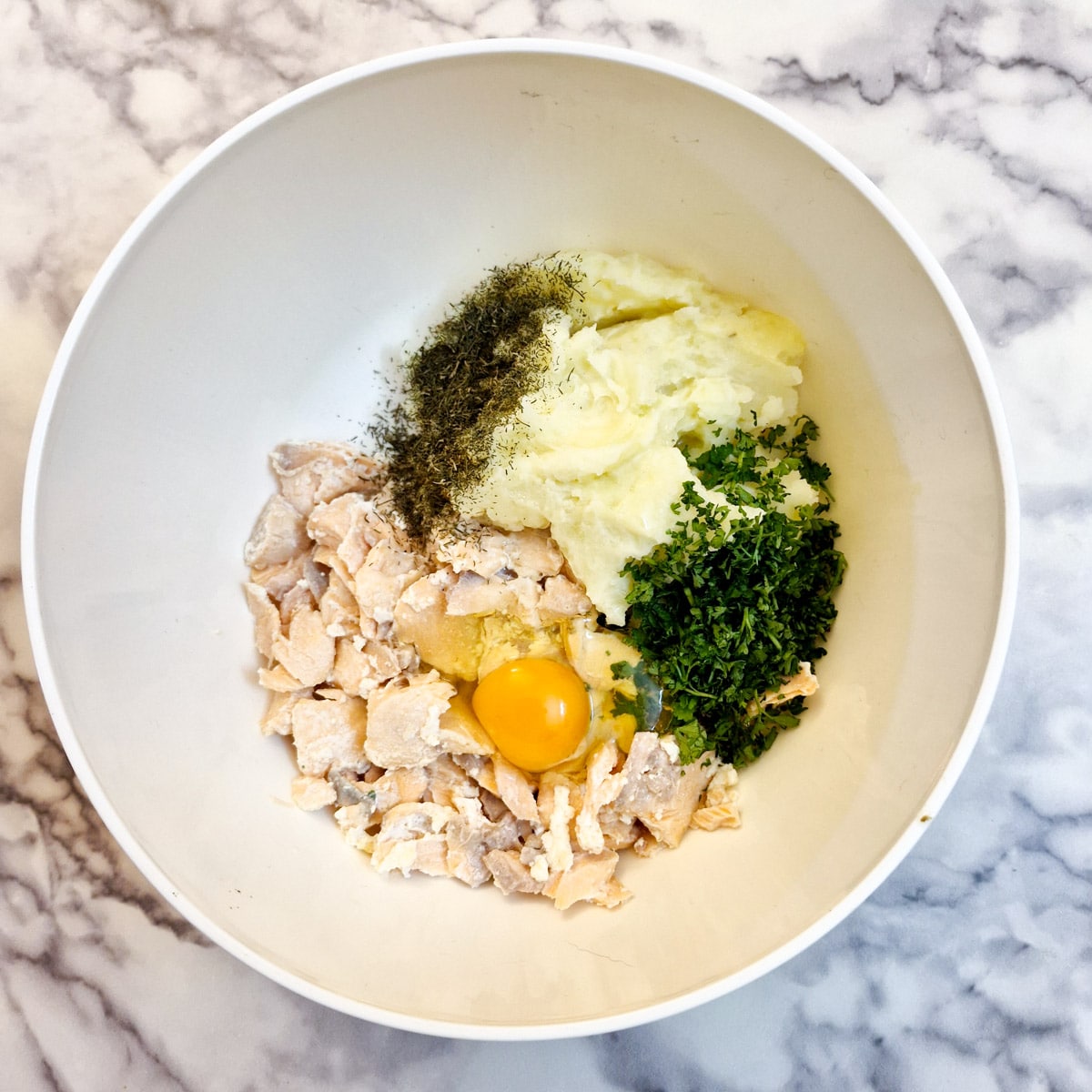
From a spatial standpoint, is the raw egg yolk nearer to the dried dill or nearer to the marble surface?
the dried dill

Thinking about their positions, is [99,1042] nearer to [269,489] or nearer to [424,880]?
[424,880]

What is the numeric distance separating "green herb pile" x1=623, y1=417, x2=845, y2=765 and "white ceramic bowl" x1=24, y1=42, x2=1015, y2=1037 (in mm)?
88

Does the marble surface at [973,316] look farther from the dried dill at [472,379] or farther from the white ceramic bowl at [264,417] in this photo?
the dried dill at [472,379]

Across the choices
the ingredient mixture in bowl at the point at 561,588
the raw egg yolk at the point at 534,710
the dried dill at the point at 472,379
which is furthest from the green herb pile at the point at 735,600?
the dried dill at the point at 472,379

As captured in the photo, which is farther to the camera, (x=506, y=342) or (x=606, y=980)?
(x=506, y=342)

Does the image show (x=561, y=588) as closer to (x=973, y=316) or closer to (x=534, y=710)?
(x=534, y=710)

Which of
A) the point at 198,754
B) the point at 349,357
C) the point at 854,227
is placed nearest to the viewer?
the point at 854,227

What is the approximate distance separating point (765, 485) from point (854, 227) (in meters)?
0.66

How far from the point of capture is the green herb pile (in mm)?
2238

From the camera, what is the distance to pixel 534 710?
92.2 inches

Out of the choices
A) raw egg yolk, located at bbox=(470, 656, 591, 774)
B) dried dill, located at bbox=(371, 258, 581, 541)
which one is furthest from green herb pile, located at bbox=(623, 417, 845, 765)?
dried dill, located at bbox=(371, 258, 581, 541)

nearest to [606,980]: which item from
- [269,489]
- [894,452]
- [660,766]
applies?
[660,766]

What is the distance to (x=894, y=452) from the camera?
6.98ft

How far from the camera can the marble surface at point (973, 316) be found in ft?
7.94
